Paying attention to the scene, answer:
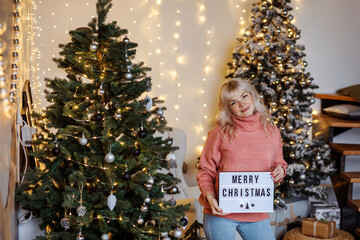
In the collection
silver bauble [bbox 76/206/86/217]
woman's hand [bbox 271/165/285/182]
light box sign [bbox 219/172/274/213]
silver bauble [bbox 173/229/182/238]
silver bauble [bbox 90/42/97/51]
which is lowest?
silver bauble [bbox 173/229/182/238]

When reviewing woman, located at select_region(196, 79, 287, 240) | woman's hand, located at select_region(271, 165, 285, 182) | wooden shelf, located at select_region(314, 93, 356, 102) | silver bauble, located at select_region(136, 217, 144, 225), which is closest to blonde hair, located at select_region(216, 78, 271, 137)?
woman, located at select_region(196, 79, 287, 240)

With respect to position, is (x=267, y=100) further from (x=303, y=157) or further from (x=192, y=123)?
(x=192, y=123)

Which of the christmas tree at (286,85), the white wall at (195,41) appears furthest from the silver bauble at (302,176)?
the white wall at (195,41)

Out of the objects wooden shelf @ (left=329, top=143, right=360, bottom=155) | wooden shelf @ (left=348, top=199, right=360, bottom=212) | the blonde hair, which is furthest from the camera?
wooden shelf @ (left=329, top=143, right=360, bottom=155)

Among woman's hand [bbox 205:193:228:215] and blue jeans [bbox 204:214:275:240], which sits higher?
woman's hand [bbox 205:193:228:215]

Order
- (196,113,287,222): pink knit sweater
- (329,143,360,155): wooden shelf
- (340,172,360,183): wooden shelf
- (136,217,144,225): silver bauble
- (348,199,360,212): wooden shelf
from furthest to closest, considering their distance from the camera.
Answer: (329,143,360,155): wooden shelf, (340,172,360,183): wooden shelf, (348,199,360,212): wooden shelf, (196,113,287,222): pink knit sweater, (136,217,144,225): silver bauble

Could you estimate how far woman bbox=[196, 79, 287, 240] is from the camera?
2018 mm

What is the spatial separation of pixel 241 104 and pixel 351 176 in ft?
6.65

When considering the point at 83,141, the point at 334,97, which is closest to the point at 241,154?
the point at 83,141

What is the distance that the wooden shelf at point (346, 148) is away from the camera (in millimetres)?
3701

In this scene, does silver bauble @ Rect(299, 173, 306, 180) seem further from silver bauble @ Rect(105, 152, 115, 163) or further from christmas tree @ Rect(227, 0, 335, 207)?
silver bauble @ Rect(105, 152, 115, 163)

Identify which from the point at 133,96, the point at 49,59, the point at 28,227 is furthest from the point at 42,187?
the point at 49,59

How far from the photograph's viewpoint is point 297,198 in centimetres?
380

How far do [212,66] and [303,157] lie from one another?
53.8 inches
